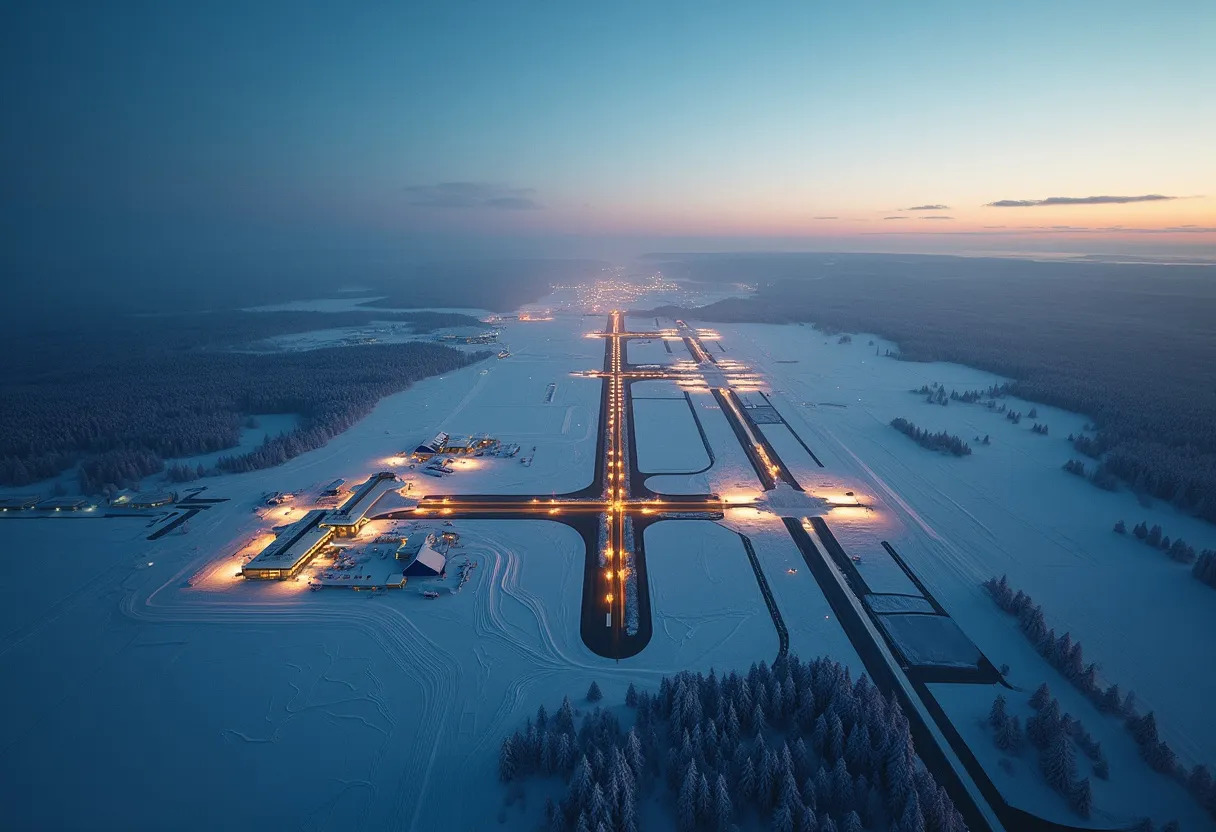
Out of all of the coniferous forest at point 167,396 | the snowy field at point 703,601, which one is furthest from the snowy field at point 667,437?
the coniferous forest at point 167,396

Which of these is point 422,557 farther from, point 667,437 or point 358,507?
point 667,437

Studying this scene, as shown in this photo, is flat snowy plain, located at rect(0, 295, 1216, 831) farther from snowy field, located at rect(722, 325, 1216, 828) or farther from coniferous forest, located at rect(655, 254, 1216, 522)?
coniferous forest, located at rect(655, 254, 1216, 522)

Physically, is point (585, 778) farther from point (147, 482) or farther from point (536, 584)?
point (147, 482)

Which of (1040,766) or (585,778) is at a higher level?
(585,778)

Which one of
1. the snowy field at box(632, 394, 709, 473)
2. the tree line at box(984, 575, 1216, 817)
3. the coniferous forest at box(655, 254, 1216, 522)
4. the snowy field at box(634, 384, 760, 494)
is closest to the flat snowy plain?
the snowy field at box(634, 384, 760, 494)

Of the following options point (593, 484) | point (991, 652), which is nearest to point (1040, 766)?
point (991, 652)

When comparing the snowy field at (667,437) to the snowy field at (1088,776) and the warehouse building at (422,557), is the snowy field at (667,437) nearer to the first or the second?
the warehouse building at (422,557)

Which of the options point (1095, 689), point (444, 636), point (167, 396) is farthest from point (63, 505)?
point (1095, 689)
